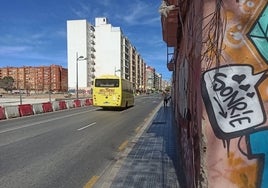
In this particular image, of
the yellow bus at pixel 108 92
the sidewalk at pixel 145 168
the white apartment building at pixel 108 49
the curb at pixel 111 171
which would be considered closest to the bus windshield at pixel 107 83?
the yellow bus at pixel 108 92

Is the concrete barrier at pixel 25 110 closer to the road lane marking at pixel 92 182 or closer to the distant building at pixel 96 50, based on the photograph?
the road lane marking at pixel 92 182

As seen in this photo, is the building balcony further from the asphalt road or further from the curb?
the asphalt road

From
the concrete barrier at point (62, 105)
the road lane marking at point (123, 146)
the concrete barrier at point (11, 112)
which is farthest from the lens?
the concrete barrier at point (62, 105)

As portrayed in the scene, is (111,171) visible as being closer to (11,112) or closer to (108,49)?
(11,112)

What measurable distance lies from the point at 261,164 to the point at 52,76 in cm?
17332

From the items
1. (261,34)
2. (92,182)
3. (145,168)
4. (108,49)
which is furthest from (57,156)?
(108,49)

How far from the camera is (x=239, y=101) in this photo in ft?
14.6

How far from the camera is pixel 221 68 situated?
4.49 meters

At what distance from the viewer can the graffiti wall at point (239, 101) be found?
4.41 m

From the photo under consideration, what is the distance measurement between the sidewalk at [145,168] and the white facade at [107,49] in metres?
133

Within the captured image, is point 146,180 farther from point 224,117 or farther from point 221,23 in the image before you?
point 221,23

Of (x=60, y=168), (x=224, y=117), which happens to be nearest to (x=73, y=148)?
(x=60, y=168)

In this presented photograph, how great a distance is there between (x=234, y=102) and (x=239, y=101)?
54 mm

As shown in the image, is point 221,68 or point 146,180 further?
point 146,180
